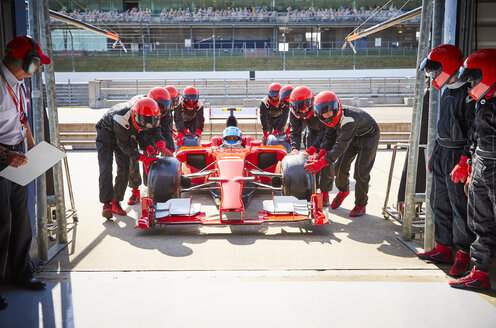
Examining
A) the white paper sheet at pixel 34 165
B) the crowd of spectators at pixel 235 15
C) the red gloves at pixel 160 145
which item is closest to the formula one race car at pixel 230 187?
the red gloves at pixel 160 145

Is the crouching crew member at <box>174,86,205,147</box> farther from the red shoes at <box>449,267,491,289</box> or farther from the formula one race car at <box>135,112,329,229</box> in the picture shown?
the red shoes at <box>449,267,491,289</box>

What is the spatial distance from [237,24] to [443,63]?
3709cm

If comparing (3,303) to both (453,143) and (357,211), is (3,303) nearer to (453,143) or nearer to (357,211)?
(453,143)

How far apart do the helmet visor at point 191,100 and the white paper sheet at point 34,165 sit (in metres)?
5.67

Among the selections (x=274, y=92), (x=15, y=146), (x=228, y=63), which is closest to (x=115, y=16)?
(x=228, y=63)

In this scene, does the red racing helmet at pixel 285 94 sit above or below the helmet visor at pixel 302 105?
above

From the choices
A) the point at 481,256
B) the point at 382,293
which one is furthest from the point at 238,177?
the point at 481,256

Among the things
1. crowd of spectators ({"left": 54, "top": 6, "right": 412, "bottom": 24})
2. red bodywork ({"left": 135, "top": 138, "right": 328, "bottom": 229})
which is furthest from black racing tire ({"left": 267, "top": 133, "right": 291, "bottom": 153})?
crowd of spectators ({"left": 54, "top": 6, "right": 412, "bottom": 24})

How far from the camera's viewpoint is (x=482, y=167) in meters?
3.67

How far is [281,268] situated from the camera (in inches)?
175

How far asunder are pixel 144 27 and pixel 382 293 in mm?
41422

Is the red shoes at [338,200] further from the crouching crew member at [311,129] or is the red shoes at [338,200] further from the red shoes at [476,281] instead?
the red shoes at [476,281]

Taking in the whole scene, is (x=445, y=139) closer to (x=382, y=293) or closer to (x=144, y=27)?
(x=382, y=293)

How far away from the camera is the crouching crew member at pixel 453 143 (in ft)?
13.3
